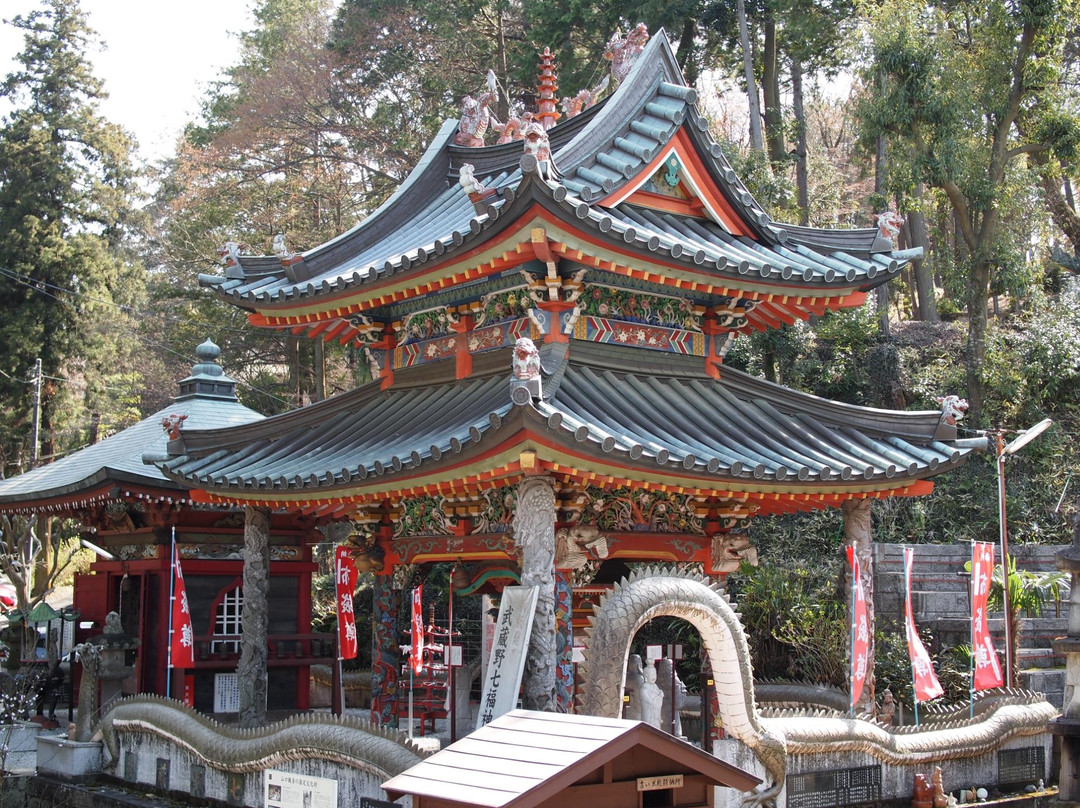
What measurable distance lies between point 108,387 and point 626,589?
122 ft

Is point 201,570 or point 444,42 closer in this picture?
point 201,570

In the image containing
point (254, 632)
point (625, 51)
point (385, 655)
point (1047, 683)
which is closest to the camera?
point (385, 655)

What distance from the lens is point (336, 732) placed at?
11.2 meters

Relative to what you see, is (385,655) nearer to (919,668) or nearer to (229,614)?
(229,614)

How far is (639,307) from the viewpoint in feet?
43.9

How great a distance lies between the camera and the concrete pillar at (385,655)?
14023mm

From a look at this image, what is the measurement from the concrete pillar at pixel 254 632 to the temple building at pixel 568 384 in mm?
344

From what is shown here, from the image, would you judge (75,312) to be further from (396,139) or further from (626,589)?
(626,589)

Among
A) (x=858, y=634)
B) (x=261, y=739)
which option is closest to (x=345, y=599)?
(x=261, y=739)

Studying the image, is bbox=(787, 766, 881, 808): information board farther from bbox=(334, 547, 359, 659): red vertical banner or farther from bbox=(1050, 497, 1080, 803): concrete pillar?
bbox=(334, 547, 359, 659): red vertical banner

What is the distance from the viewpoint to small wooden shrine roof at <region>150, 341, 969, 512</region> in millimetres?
10523

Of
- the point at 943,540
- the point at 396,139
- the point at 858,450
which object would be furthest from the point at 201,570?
the point at 396,139

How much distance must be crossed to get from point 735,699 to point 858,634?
95.0 inches

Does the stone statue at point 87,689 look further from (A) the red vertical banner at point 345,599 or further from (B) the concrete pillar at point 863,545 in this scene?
(B) the concrete pillar at point 863,545
